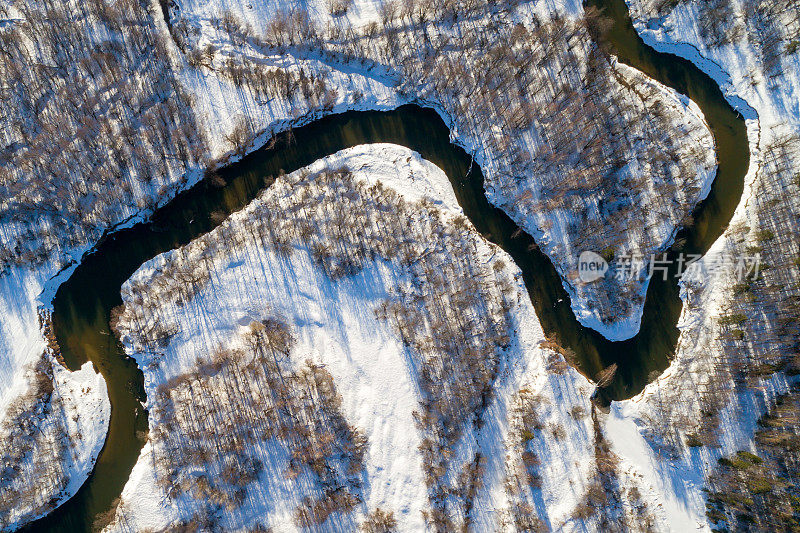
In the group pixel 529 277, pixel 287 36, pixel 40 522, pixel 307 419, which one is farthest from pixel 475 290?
pixel 40 522

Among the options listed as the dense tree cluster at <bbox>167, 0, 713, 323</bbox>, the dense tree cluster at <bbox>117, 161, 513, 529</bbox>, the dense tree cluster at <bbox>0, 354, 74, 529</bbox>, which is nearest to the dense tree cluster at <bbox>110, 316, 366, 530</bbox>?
the dense tree cluster at <bbox>117, 161, 513, 529</bbox>

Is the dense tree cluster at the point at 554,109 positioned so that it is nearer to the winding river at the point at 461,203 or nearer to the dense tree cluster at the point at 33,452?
the winding river at the point at 461,203

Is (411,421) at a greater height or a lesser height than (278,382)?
lesser

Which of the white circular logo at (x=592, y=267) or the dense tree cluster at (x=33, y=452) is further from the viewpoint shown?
the white circular logo at (x=592, y=267)

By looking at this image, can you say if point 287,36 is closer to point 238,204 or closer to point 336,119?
point 336,119

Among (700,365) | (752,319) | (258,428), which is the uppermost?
(258,428)

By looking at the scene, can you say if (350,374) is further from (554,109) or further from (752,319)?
(752,319)

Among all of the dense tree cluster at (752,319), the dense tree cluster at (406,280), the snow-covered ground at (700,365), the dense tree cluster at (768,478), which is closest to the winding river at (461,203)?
the snow-covered ground at (700,365)

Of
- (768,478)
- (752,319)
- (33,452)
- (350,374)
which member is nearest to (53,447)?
(33,452)
